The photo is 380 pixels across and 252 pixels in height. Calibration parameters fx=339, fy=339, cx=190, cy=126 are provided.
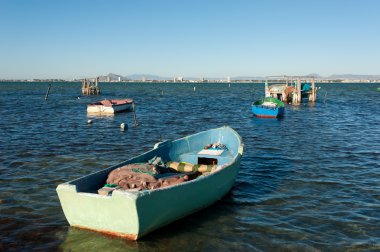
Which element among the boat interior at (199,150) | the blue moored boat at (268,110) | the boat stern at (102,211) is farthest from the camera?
the blue moored boat at (268,110)

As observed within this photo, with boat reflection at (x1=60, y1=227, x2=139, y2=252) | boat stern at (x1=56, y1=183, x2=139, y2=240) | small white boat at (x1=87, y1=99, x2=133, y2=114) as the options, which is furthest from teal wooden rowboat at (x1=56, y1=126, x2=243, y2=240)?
small white boat at (x1=87, y1=99, x2=133, y2=114)

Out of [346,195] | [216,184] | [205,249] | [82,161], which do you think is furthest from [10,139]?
[346,195]

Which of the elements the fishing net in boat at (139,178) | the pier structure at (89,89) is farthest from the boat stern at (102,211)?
the pier structure at (89,89)

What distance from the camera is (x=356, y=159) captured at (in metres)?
18.5

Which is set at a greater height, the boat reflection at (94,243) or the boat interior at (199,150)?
the boat interior at (199,150)

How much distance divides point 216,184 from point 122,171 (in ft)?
10.1

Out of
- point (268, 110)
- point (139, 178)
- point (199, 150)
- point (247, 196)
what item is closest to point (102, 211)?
point (139, 178)

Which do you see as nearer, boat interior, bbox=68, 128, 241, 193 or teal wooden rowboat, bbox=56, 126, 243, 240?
teal wooden rowboat, bbox=56, 126, 243, 240

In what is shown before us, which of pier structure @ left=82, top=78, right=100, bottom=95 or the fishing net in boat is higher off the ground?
pier structure @ left=82, top=78, right=100, bottom=95

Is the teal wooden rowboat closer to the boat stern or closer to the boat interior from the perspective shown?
the boat stern

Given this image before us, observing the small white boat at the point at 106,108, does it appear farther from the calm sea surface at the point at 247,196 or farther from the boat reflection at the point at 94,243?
the boat reflection at the point at 94,243

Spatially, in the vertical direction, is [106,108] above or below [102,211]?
above

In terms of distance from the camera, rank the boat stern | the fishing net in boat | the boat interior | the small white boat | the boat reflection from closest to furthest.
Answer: the boat stern < the boat reflection < the fishing net in boat < the boat interior < the small white boat

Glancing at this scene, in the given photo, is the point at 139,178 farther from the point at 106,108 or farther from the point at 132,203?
the point at 106,108
